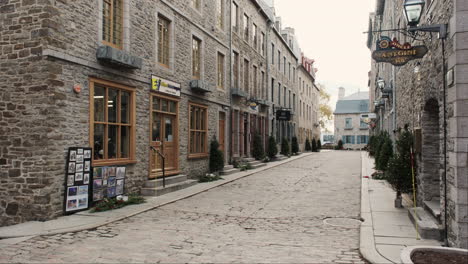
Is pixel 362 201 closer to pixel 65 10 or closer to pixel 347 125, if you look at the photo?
pixel 65 10

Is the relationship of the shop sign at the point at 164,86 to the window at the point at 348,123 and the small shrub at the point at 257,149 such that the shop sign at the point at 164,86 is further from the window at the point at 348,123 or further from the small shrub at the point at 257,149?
the window at the point at 348,123

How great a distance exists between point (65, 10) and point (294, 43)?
30359mm

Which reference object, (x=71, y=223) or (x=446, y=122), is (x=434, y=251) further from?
(x=71, y=223)

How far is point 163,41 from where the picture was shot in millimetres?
12805

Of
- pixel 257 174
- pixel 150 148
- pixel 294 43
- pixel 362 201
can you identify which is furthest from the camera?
pixel 294 43

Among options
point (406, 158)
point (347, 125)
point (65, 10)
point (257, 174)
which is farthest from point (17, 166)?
point (347, 125)

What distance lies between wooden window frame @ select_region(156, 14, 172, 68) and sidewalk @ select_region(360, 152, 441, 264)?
7.57 meters

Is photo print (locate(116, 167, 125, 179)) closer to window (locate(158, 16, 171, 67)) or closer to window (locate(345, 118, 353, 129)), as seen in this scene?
window (locate(158, 16, 171, 67))

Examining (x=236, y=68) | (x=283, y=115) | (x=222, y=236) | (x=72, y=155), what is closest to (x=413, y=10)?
(x=222, y=236)

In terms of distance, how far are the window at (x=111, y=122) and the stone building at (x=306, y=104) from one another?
2814cm

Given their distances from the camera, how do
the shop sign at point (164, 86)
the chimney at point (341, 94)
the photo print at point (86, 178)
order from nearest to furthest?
the photo print at point (86, 178) → the shop sign at point (164, 86) → the chimney at point (341, 94)

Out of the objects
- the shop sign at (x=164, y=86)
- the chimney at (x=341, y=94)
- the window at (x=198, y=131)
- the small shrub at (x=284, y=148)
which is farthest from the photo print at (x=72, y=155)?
the chimney at (x=341, y=94)

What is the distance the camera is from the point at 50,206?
7.77 metres

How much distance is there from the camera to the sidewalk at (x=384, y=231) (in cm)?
553
